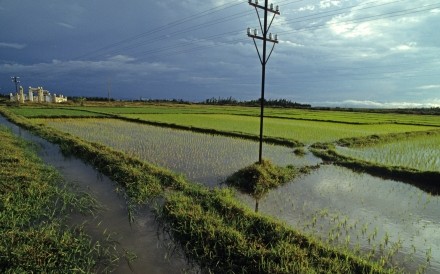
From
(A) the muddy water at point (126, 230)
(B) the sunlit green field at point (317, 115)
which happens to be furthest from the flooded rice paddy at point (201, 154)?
(B) the sunlit green field at point (317, 115)

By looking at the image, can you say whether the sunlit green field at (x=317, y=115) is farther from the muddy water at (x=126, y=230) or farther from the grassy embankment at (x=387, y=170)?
the muddy water at (x=126, y=230)

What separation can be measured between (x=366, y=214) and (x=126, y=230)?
4968mm

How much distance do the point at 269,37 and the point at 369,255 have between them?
7.18 m

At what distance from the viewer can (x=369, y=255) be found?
4785mm

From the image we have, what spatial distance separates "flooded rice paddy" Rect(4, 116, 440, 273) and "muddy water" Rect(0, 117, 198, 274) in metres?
2.41

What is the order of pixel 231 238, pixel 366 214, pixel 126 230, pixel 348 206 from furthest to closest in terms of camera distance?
pixel 348 206 → pixel 366 214 → pixel 126 230 → pixel 231 238

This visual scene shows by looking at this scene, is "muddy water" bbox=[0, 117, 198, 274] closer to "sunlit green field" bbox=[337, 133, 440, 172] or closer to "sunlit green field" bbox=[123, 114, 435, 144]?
"sunlit green field" bbox=[337, 133, 440, 172]

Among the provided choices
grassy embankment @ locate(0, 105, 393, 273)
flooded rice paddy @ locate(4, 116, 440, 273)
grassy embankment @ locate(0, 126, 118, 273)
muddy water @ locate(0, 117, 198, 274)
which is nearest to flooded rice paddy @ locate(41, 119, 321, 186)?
flooded rice paddy @ locate(4, 116, 440, 273)

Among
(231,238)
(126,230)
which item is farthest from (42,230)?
(231,238)

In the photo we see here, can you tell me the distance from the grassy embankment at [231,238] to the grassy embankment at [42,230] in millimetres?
1288

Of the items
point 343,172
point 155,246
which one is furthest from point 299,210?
point 343,172

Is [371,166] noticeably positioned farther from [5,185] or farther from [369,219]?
[5,185]

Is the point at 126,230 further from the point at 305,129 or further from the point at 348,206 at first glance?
the point at 305,129

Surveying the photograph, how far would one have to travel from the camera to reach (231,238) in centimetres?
491
